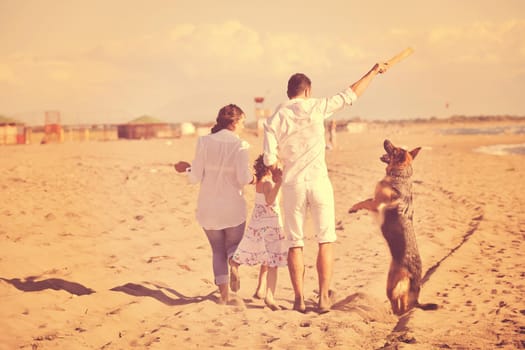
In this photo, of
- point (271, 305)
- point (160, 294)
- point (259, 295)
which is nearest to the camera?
point (271, 305)

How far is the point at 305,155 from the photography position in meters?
4.52

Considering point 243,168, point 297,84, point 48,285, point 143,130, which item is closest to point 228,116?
point 243,168

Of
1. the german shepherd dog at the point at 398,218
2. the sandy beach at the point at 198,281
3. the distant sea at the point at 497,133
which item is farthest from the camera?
the distant sea at the point at 497,133

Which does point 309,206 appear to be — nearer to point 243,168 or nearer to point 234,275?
point 243,168

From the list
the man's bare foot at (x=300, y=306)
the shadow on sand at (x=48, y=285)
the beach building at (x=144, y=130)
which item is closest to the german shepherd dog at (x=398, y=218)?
the man's bare foot at (x=300, y=306)

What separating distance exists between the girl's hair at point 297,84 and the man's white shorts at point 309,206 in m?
0.80

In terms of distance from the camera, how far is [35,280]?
567 centimetres

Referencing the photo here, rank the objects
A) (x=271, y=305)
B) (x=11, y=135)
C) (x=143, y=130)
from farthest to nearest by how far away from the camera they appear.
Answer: (x=143, y=130) → (x=11, y=135) → (x=271, y=305)

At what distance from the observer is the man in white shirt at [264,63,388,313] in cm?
452

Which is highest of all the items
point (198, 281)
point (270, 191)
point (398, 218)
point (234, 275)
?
point (270, 191)

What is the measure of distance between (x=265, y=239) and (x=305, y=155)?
37.2 inches

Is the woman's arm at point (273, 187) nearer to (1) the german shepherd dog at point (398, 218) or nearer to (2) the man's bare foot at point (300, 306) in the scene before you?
(1) the german shepherd dog at point (398, 218)

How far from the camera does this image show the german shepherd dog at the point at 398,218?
4258 mm

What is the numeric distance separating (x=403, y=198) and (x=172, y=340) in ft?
Answer: 7.00
